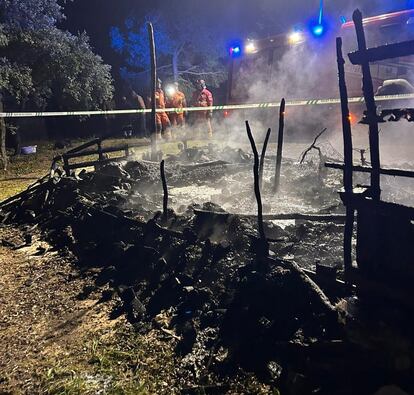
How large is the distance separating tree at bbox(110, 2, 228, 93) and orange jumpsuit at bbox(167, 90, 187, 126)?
8.26 metres

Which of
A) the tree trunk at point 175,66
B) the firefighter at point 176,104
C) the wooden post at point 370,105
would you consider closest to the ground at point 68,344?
the wooden post at point 370,105

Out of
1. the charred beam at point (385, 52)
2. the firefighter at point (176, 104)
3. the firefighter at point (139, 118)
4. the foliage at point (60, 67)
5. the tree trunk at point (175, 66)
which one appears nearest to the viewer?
the charred beam at point (385, 52)

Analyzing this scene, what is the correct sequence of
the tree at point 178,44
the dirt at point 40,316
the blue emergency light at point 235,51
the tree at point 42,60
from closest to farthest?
1. the dirt at point 40,316
2. the tree at point 42,60
3. the blue emergency light at point 235,51
4. the tree at point 178,44

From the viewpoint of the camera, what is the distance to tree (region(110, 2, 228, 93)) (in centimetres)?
2472

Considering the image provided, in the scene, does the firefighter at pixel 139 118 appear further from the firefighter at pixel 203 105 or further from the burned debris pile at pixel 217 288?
the burned debris pile at pixel 217 288

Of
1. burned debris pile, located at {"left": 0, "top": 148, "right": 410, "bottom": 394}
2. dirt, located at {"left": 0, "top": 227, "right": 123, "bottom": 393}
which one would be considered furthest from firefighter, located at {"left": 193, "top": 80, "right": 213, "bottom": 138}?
dirt, located at {"left": 0, "top": 227, "right": 123, "bottom": 393}

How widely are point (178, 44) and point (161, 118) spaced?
37.1ft

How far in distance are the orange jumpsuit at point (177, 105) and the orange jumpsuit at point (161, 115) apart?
0.65 metres

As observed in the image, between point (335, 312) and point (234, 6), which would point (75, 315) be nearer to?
point (335, 312)

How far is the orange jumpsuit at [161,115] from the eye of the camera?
1645cm

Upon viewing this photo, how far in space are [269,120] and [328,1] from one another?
25401 mm

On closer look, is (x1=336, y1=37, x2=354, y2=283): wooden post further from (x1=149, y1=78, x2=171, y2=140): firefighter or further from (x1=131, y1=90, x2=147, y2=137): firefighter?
(x1=131, y1=90, x2=147, y2=137): firefighter

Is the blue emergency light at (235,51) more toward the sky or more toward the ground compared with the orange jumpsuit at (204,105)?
more toward the sky

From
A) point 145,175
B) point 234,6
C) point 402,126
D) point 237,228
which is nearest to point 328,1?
point 234,6
